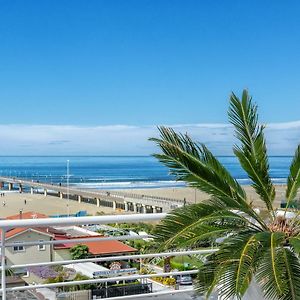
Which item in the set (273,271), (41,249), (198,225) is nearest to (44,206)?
(41,249)

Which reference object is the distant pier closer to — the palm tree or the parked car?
the parked car

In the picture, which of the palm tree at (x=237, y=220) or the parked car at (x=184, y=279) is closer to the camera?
the palm tree at (x=237, y=220)

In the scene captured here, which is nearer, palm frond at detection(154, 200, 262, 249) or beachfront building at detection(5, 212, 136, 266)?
palm frond at detection(154, 200, 262, 249)

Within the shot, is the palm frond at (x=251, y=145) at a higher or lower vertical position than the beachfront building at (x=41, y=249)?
higher

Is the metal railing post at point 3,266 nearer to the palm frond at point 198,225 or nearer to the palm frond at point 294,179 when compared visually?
the palm frond at point 198,225

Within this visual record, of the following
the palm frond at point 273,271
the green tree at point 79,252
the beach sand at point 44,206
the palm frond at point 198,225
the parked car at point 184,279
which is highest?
the palm frond at point 198,225

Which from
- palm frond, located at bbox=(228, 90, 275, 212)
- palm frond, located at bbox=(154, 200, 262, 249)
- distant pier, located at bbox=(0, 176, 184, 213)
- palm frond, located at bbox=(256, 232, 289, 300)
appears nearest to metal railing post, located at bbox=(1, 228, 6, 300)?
palm frond, located at bbox=(154, 200, 262, 249)

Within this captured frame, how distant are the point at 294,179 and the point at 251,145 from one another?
16.2 inches

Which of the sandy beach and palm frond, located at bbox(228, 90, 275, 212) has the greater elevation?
palm frond, located at bbox(228, 90, 275, 212)

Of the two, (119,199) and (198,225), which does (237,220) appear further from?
(119,199)

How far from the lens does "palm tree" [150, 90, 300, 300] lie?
286 centimetres

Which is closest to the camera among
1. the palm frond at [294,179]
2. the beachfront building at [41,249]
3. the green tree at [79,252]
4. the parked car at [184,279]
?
the palm frond at [294,179]

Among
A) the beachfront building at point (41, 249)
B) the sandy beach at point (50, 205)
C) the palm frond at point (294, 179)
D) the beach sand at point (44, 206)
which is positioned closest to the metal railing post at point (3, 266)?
the beachfront building at point (41, 249)

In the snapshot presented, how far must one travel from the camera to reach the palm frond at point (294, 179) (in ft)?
11.6
